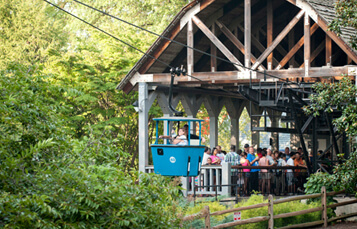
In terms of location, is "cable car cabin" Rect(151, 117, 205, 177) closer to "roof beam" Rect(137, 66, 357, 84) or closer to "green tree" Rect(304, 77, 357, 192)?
"green tree" Rect(304, 77, 357, 192)

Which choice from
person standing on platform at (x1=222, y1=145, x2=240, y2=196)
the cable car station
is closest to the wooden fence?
the cable car station

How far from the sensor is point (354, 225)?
16.2m

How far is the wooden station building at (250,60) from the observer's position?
18.3m

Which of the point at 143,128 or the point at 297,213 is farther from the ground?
the point at 143,128

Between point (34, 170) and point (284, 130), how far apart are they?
1644 centimetres

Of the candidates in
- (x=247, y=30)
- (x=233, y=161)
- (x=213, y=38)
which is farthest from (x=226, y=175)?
(x=247, y=30)

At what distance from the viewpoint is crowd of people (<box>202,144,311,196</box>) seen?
760 inches

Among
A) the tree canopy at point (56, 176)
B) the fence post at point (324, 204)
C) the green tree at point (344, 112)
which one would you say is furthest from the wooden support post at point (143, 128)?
the tree canopy at point (56, 176)

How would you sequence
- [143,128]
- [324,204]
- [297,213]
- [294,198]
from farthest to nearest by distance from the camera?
[143,128], [324,204], [294,198], [297,213]

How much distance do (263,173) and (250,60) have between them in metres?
3.60

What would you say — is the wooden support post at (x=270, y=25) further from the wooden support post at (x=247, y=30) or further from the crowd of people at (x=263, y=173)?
the crowd of people at (x=263, y=173)

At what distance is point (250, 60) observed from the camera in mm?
19406

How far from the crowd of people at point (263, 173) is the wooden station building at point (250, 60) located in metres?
1.05

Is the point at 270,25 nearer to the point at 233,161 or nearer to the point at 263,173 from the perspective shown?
the point at 233,161
